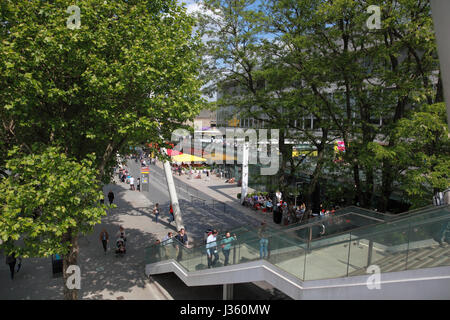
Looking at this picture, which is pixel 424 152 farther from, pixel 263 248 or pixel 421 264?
pixel 263 248

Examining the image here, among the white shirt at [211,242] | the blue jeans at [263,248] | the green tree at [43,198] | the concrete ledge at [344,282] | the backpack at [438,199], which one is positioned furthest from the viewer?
the white shirt at [211,242]

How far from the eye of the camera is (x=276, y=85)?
14352mm

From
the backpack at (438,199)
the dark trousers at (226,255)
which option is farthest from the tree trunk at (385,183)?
the dark trousers at (226,255)

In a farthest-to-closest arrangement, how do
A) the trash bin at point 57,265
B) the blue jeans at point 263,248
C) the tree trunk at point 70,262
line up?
the trash bin at point 57,265 → the tree trunk at point 70,262 → the blue jeans at point 263,248

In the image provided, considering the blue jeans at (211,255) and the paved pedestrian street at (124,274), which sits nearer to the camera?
the blue jeans at (211,255)

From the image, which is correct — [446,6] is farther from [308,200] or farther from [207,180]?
[207,180]

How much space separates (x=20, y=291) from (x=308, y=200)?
12.1 meters

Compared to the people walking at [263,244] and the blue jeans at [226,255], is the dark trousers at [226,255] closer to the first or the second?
the blue jeans at [226,255]

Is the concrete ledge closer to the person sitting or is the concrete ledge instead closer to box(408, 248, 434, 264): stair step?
box(408, 248, 434, 264): stair step

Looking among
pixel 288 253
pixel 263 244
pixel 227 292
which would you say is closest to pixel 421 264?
pixel 288 253

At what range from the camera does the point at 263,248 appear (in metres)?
8.94

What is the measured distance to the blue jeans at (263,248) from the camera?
8.87 meters

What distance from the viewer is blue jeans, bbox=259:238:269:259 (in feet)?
29.1

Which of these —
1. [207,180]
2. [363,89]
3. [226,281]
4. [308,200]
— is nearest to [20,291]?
[226,281]
